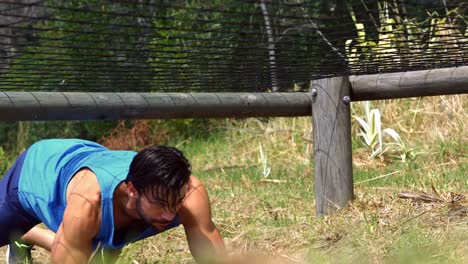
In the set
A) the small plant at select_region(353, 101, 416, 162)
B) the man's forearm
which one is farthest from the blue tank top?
the small plant at select_region(353, 101, 416, 162)

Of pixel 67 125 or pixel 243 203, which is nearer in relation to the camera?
pixel 243 203

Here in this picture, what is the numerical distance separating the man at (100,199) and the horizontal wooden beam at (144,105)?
0.59 feet

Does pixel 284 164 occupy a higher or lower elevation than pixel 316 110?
lower

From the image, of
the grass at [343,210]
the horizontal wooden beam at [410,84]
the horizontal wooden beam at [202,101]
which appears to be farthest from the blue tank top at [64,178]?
the horizontal wooden beam at [410,84]

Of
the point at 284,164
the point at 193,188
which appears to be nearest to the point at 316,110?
the point at 193,188

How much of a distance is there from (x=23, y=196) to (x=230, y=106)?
1.07m

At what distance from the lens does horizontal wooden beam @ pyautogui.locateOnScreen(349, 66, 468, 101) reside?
3916mm

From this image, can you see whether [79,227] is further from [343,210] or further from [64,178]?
[343,210]

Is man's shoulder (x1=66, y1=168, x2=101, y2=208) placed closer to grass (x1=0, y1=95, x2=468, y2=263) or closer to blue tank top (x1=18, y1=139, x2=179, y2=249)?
blue tank top (x1=18, y1=139, x2=179, y2=249)

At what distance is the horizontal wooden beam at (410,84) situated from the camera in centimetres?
392

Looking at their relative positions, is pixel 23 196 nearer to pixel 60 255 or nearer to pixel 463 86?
pixel 60 255

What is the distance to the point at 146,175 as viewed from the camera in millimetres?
2980

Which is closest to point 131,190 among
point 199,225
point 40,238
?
point 199,225

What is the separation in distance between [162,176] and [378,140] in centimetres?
409
